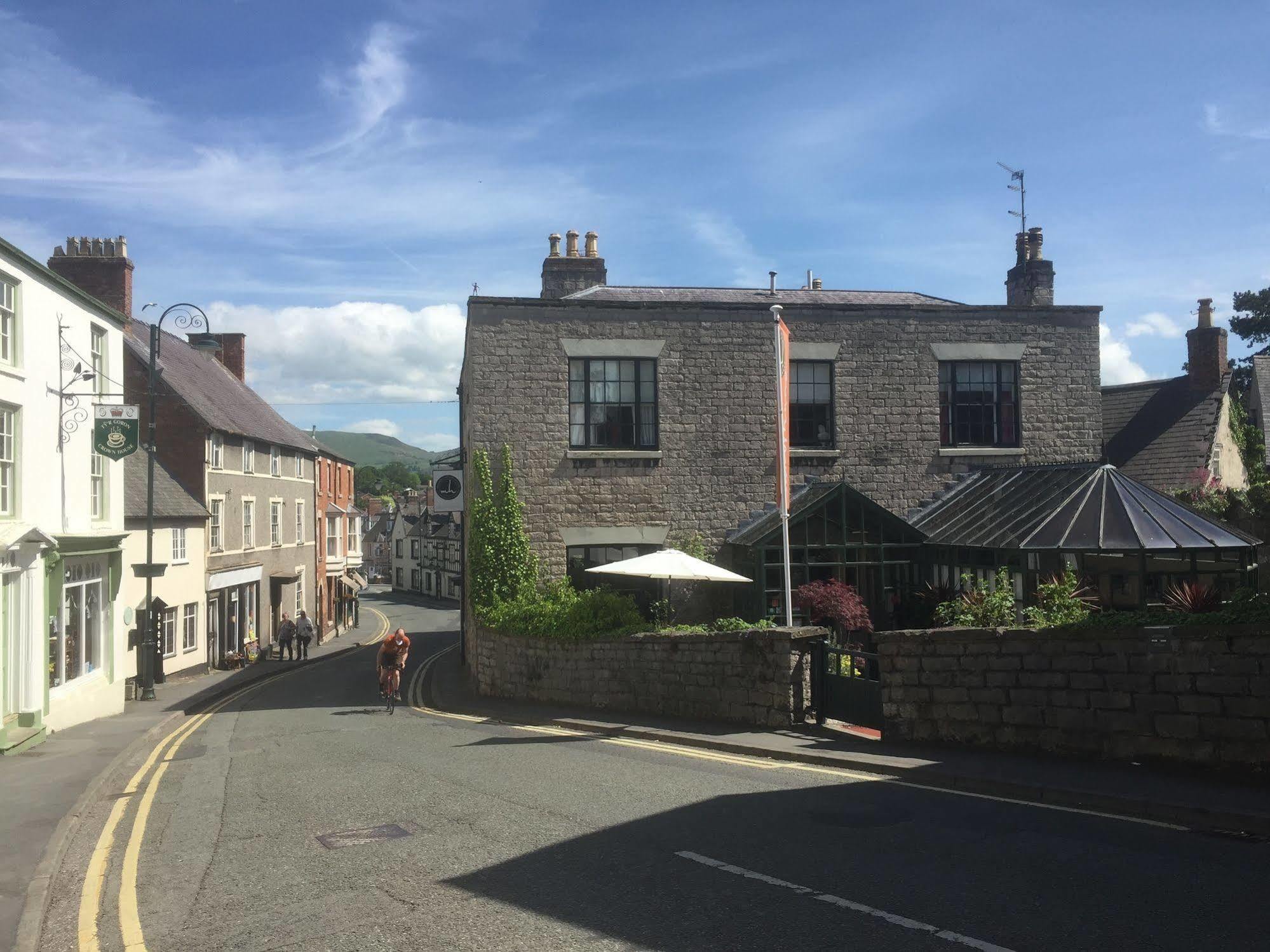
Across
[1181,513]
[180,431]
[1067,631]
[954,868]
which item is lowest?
[954,868]

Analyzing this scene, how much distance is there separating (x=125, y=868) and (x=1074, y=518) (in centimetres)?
1418

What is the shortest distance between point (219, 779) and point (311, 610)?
37451mm

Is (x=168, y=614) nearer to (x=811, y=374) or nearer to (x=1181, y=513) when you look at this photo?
(x=811, y=374)

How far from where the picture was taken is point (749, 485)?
67.5ft

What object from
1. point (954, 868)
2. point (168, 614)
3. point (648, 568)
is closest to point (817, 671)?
point (648, 568)

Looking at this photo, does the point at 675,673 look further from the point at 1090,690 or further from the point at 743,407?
the point at 743,407

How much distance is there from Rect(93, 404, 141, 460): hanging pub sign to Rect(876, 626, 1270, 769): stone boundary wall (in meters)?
13.2

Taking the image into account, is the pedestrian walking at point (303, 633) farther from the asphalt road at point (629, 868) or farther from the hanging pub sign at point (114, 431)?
the asphalt road at point (629, 868)

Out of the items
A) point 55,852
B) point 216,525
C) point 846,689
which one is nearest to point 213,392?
point 216,525

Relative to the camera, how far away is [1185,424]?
2955 cm

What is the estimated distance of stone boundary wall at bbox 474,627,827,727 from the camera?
13.6 m

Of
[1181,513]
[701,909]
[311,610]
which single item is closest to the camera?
[701,909]

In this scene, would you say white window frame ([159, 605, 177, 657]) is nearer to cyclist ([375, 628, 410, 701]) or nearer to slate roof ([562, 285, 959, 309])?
cyclist ([375, 628, 410, 701])

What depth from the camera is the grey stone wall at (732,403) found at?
2009 cm
